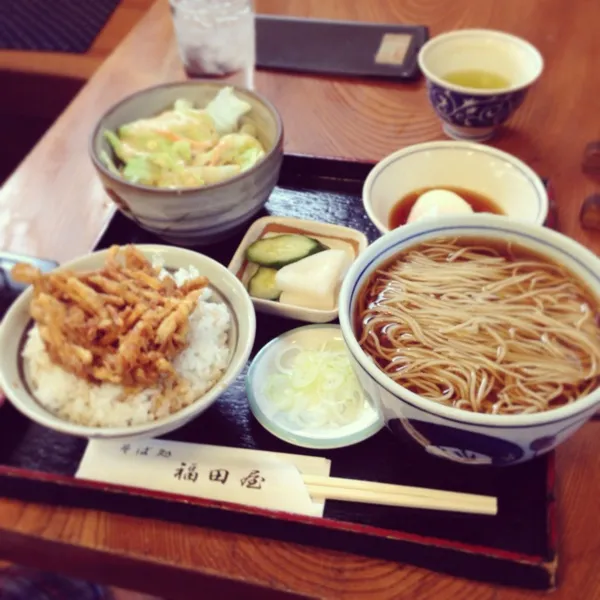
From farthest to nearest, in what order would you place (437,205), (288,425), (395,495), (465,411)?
(437,205) < (288,425) < (395,495) < (465,411)

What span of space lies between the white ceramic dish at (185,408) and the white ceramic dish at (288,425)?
67 mm

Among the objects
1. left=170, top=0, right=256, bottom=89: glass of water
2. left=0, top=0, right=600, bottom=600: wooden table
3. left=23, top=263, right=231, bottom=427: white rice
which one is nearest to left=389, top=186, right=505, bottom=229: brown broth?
left=0, top=0, right=600, bottom=600: wooden table

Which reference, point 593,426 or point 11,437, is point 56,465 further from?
point 593,426

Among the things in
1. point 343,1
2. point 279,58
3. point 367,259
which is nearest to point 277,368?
point 367,259

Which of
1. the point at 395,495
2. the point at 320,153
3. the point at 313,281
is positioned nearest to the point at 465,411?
the point at 395,495

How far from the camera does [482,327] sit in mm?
913

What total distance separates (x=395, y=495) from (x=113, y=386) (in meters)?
0.45

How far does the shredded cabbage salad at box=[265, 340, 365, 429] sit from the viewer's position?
3.27ft

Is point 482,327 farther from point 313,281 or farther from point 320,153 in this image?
point 320,153

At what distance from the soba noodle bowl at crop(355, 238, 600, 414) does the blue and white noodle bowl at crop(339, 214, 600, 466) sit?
0.06 ft

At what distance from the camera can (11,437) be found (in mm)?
1001

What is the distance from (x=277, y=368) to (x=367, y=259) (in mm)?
271

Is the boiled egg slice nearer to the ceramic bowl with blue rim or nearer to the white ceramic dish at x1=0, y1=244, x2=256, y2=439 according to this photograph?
the ceramic bowl with blue rim

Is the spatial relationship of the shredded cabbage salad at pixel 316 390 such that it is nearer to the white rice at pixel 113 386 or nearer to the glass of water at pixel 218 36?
the white rice at pixel 113 386
